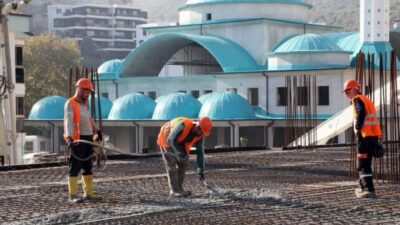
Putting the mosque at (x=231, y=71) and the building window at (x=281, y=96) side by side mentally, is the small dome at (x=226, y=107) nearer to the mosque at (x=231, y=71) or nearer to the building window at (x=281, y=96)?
the mosque at (x=231, y=71)

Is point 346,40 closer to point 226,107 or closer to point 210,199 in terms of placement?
point 226,107

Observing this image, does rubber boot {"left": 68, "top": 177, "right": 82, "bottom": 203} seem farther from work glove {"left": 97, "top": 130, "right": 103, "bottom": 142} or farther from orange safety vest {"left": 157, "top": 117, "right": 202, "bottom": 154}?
orange safety vest {"left": 157, "top": 117, "right": 202, "bottom": 154}

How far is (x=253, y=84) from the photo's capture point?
198ft

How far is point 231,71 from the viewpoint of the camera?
61.6 metres

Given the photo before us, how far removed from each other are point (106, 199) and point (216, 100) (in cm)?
4195

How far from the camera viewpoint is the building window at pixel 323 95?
5669cm

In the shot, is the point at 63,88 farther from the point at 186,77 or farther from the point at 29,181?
the point at 29,181

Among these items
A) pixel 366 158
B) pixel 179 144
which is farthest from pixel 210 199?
pixel 366 158

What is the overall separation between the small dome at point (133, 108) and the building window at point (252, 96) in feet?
20.8

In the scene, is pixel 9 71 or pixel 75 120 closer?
pixel 75 120

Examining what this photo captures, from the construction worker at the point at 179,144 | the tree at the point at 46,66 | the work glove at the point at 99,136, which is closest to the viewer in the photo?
the construction worker at the point at 179,144

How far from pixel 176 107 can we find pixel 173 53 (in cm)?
1481

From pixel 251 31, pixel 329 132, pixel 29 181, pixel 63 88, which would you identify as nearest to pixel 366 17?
pixel 251 31

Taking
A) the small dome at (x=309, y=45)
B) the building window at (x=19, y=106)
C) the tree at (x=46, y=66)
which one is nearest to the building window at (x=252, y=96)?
the small dome at (x=309, y=45)
